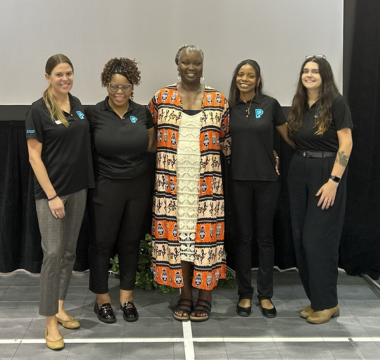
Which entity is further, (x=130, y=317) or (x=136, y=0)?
(x=136, y=0)

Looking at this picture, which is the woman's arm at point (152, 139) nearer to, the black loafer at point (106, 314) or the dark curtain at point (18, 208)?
the dark curtain at point (18, 208)

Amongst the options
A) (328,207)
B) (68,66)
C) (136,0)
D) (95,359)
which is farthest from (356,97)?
(95,359)

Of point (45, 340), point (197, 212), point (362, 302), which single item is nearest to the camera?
point (45, 340)

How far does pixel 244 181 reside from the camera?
3158 mm

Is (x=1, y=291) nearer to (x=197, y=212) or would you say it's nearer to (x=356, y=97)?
(x=197, y=212)

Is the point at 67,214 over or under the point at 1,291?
over

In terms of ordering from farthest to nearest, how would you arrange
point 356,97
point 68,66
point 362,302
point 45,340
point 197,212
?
1. point 356,97
2. point 362,302
3. point 197,212
4. point 45,340
5. point 68,66

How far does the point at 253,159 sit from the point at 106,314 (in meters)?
1.29

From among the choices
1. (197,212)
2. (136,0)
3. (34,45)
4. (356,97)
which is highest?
(136,0)

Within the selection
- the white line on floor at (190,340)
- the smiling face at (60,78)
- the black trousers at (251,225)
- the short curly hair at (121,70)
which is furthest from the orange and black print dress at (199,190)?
the smiling face at (60,78)

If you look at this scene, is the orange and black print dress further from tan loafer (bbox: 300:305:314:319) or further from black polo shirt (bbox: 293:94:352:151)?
tan loafer (bbox: 300:305:314:319)

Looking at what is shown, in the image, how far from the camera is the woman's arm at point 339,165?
2994 mm

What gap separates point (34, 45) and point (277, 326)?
254 cm

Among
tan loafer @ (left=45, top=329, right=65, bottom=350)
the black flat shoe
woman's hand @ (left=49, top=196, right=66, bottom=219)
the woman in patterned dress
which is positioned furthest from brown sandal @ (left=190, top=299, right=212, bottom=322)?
woman's hand @ (left=49, top=196, right=66, bottom=219)
